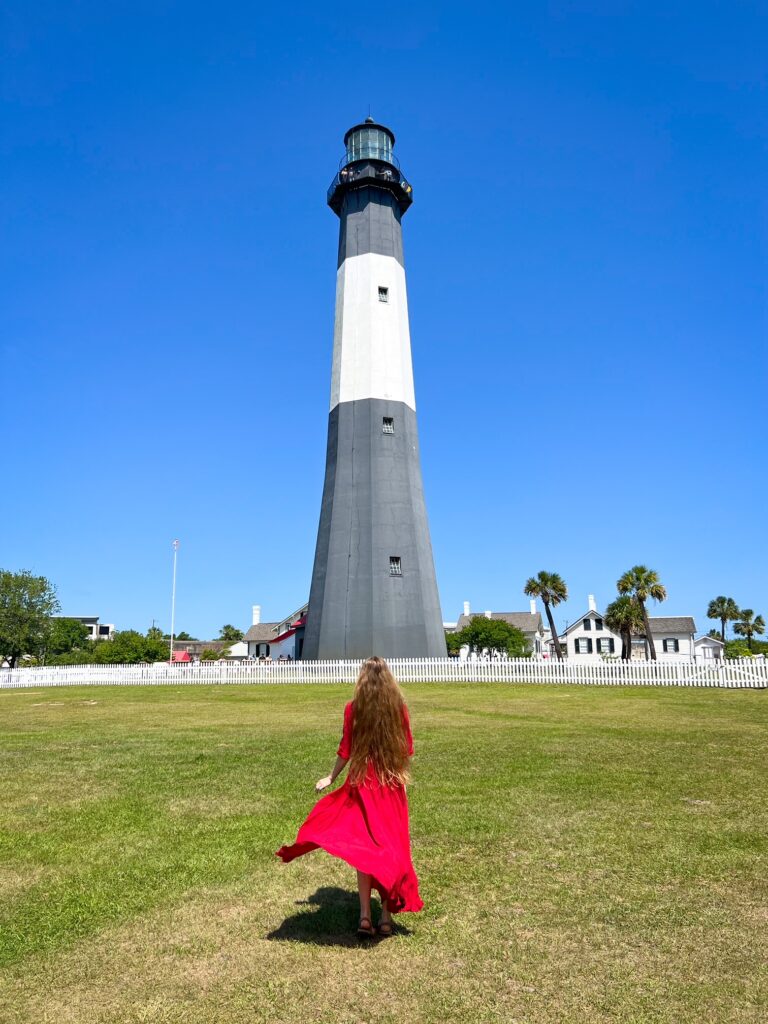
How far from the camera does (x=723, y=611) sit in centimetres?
8019

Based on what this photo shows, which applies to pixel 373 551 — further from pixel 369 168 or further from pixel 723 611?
pixel 723 611

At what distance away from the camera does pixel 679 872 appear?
523cm

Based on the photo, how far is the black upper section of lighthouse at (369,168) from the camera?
32188 mm

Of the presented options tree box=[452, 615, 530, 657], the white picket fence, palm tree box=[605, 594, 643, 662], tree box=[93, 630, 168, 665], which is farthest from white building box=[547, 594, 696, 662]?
the white picket fence

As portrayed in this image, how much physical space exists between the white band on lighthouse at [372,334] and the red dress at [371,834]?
2612 centimetres

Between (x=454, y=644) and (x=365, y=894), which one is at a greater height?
(x=365, y=894)

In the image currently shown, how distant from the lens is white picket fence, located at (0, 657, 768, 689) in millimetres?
25422

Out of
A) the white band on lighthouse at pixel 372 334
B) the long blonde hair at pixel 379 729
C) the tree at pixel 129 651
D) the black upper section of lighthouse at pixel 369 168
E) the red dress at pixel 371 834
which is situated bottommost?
the tree at pixel 129 651

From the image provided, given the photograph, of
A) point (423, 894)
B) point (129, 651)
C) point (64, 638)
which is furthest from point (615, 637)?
point (423, 894)

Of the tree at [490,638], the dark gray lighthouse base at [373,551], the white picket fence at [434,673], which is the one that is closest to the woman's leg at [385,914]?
the white picket fence at [434,673]

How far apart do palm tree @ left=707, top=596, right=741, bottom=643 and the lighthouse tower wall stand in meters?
62.2

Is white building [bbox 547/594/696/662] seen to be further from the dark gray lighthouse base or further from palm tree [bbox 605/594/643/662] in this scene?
the dark gray lighthouse base

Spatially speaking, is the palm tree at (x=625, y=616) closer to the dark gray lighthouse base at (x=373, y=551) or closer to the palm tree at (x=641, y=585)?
the palm tree at (x=641, y=585)

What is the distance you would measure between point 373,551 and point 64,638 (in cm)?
5264
